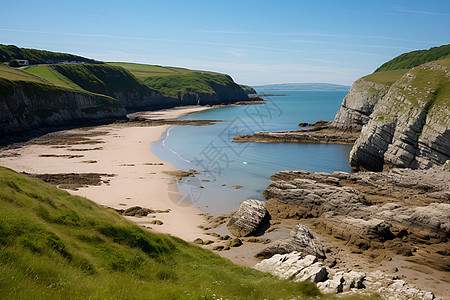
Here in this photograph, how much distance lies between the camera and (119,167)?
1797 inches

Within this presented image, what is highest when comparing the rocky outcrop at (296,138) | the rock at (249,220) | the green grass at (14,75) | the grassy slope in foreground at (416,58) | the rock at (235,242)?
the grassy slope in foreground at (416,58)

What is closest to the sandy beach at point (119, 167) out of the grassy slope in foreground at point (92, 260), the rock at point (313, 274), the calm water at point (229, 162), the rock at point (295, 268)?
the calm water at point (229, 162)

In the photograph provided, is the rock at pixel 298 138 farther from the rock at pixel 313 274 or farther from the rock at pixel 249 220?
the rock at pixel 313 274

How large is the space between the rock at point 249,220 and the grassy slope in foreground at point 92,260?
7.67 m

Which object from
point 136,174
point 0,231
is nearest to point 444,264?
point 0,231

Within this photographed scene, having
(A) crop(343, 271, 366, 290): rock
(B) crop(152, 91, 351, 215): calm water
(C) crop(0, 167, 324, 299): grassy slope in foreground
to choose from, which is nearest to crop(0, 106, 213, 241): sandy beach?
(B) crop(152, 91, 351, 215): calm water

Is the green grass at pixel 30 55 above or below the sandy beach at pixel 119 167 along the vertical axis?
above

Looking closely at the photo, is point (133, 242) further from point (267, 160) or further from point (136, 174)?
point (267, 160)

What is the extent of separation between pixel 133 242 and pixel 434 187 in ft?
97.0

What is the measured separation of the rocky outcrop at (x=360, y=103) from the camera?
7419 centimetres

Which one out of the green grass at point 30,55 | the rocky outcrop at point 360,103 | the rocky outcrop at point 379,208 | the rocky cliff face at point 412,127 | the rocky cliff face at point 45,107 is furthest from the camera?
the green grass at point 30,55

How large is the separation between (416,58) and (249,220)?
16644cm

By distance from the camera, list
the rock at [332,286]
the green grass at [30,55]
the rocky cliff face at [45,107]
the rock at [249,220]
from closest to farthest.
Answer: the rock at [332,286]
the rock at [249,220]
the rocky cliff face at [45,107]
the green grass at [30,55]

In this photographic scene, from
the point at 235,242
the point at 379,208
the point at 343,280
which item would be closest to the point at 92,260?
the point at 343,280
